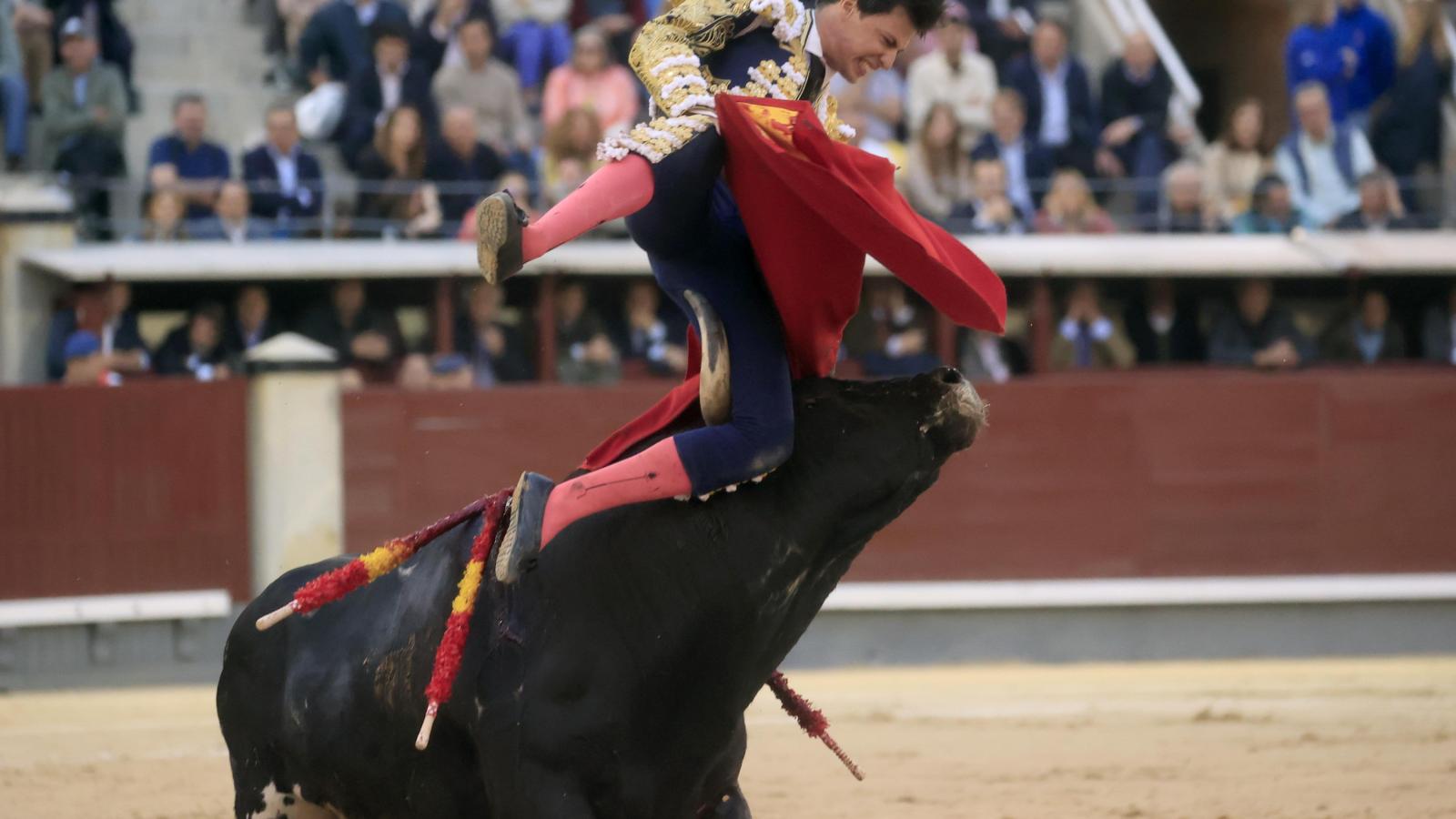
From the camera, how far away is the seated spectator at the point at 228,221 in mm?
9180

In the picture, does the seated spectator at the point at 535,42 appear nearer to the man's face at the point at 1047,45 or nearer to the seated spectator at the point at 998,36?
the seated spectator at the point at 998,36

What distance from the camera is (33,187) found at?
9133 mm

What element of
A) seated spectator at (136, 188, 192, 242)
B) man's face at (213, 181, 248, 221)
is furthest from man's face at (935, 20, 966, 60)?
seated spectator at (136, 188, 192, 242)

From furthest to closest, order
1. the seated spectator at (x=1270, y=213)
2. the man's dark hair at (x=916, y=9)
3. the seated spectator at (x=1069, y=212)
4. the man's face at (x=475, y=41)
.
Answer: the seated spectator at (x=1270, y=213) → the seated spectator at (x=1069, y=212) → the man's face at (x=475, y=41) → the man's dark hair at (x=916, y=9)

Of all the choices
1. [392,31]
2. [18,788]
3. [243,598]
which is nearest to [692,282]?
[18,788]

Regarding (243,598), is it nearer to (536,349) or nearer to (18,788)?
(536,349)

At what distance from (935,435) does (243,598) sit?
6.16 meters

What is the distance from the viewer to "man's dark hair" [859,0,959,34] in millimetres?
2955

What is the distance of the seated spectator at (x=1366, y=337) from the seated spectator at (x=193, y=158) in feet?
18.3

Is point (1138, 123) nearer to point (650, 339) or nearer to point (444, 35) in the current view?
point (650, 339)

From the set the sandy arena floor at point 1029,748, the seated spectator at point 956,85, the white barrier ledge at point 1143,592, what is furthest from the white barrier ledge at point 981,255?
the sandy arena floor at point 1029,748

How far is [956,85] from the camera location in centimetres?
1006

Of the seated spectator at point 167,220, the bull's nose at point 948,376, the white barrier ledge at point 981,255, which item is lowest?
the white barrier ledge at point 981,255

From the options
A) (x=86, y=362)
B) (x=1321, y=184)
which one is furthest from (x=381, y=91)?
(x=1321, y=184)
